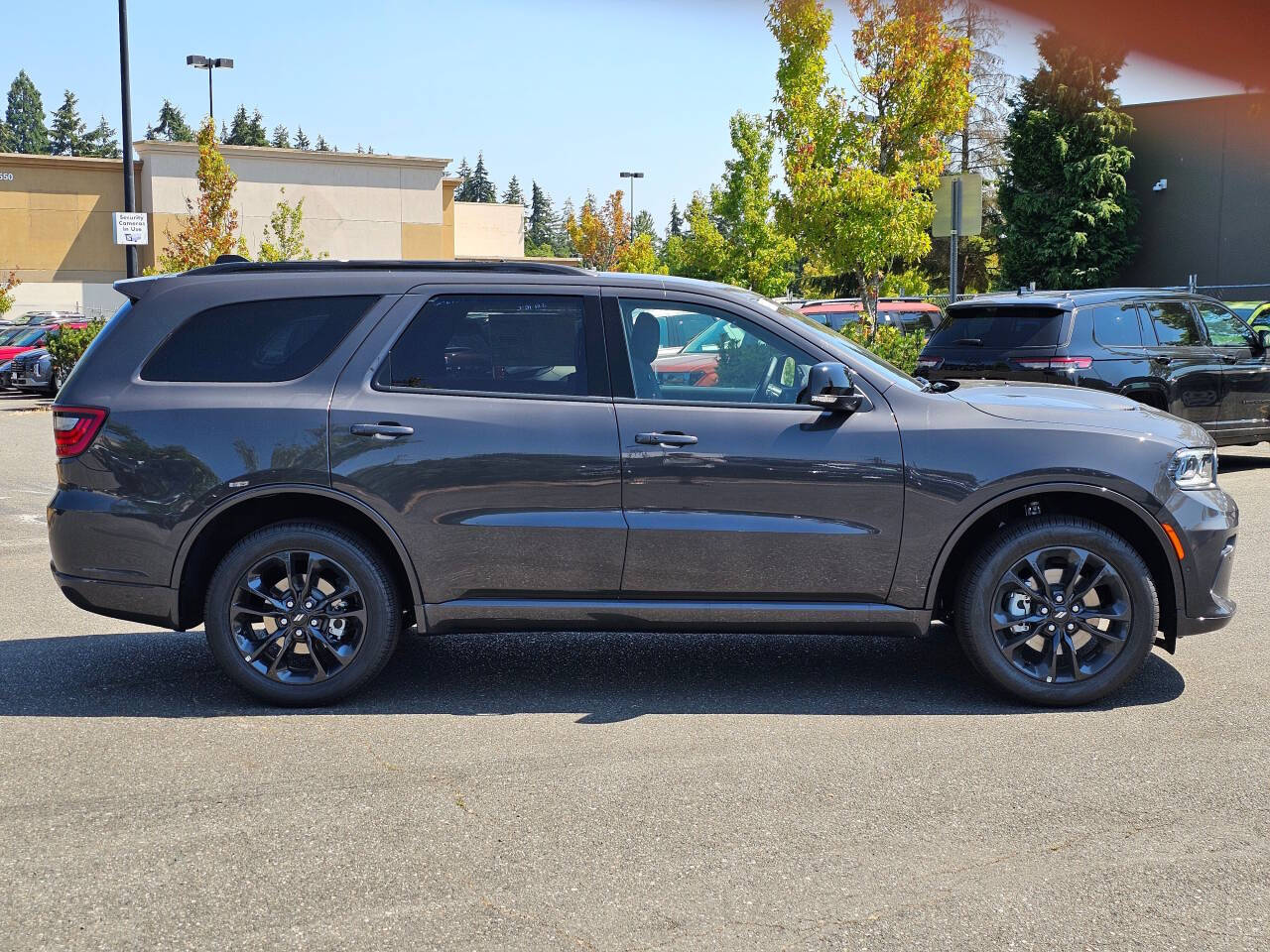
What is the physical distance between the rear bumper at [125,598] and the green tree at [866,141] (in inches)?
494

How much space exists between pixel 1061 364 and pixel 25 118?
6921 inches

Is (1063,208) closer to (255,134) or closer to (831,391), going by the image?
(831,391)

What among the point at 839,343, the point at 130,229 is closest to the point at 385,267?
the point at 839,343

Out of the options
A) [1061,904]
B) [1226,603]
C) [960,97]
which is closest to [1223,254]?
[960,97]

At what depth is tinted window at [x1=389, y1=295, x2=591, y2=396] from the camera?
546cm

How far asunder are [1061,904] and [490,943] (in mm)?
1557

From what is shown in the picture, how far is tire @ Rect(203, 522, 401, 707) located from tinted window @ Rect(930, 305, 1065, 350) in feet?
26.2

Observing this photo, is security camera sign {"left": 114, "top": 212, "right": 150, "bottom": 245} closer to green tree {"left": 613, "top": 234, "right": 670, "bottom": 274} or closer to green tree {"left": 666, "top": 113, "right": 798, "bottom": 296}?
green tree {"left": 666, "top": 113, "right": 798, "bottom": 296}

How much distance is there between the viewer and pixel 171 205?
54.2 m

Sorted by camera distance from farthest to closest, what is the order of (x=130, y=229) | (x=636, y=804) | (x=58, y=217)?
(x=58, y=217) → (x=130, y=229) → (x=636, y=804)

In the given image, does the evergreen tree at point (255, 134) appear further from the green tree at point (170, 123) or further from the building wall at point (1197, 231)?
the building wall at point (1197, 231)

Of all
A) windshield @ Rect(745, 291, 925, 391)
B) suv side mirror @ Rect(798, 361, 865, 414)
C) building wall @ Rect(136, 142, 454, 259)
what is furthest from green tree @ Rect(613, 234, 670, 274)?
suv side mirror @ Rect(798, 361, 865, 414)

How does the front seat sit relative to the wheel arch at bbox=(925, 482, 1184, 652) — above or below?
above

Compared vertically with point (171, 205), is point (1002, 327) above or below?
below
